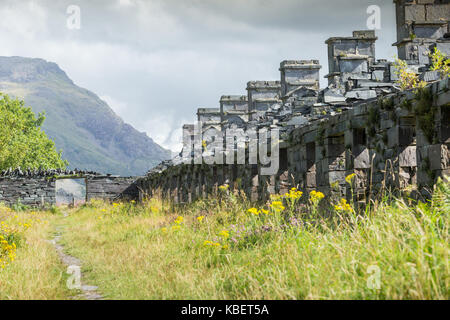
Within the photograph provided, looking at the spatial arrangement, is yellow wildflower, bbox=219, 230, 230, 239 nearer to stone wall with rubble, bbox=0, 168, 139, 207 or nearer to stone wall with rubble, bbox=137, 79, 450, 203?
stone wall with rubble, bbox=137, 79, 450, 203

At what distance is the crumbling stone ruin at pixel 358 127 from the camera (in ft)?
22.6

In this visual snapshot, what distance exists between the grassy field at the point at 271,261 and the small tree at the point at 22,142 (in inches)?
1182

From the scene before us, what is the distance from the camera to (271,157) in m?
12.5

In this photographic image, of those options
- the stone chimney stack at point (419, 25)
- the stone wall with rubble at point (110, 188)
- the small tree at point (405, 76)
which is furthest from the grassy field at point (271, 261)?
the stone wall with rubble at point (110, 188)

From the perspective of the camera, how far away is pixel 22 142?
4159 cm

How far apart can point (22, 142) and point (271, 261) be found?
39.4 m

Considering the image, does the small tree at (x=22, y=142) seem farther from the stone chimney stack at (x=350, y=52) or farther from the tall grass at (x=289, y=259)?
the tall grass at (x=289, y=259)

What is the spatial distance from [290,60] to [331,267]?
15.4m

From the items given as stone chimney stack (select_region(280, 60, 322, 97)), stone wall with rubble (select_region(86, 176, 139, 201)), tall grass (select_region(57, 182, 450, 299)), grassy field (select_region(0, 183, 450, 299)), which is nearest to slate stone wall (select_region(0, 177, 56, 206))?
stone wall with rubble (select_region(86, 176, 139, 201))

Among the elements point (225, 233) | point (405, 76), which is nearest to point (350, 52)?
point (405, 76)

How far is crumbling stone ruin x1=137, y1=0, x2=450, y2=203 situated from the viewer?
6.88m

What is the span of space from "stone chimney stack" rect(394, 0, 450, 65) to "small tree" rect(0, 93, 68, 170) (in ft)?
102
